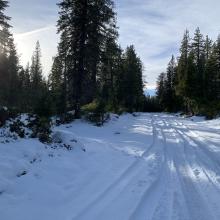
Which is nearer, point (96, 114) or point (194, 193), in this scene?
point (194, 193)

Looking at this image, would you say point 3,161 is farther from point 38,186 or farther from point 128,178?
point 128,178

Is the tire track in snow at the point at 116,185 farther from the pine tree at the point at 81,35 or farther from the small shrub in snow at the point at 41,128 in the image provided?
the pine tree at the point at 81,35

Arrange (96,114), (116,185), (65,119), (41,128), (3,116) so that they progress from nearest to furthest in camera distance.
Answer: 1. (116,185)
2. (3,116)
3. (41,128)
4. (65,119)
5. (96,114)

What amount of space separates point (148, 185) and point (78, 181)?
181cm

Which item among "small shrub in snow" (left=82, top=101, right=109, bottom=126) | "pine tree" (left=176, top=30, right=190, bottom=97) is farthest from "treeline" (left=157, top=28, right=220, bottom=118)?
"small shrub in snow" (left=82, top=101, right=109, bottom=126)

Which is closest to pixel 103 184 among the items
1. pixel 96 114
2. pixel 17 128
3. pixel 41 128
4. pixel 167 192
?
pixel 167 192

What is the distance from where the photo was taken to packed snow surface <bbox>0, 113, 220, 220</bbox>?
6.35 meters

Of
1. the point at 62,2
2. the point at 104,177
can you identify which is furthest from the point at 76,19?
the point at 104,177

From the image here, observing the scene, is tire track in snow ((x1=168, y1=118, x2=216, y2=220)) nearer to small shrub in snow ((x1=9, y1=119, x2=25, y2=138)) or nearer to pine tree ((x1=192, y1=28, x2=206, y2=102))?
small shrub in snow ((x1=9, y1=119, x2=25, y2=138))

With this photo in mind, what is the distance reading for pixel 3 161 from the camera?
26.7 feet

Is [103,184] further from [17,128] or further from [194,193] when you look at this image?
[17,128]

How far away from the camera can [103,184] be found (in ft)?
27.3

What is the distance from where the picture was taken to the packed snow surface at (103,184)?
20.8 feet

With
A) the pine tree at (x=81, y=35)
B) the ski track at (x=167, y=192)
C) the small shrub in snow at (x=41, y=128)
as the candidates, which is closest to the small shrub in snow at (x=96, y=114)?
the pine tree at (x=81, y=35)
